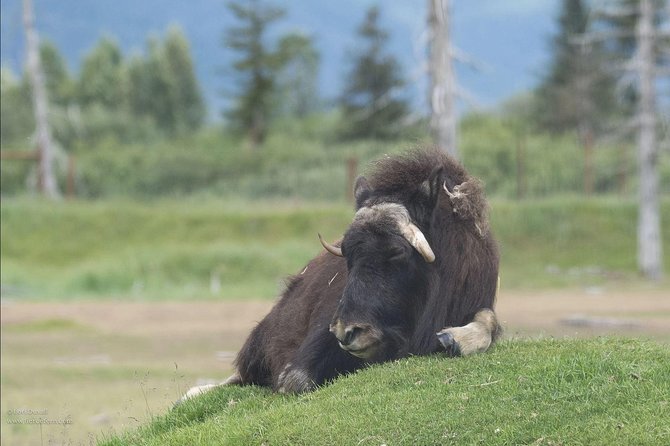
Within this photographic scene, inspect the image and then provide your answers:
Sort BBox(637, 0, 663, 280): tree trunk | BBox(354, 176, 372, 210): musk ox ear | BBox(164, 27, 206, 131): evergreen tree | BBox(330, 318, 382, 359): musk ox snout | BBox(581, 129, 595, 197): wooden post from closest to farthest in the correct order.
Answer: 1. BBox(330, 318, 382, 359): musk ox snout
2. BBox(354, 176, 372, 210): musk ox ear
3. BBox(637, 0, 663, 280): tree trunk
4. BBox(581, 129, 595, 197): wooden post
5. BBox(164, 27, 206, 131): evergreen tree

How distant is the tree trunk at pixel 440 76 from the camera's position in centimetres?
2677

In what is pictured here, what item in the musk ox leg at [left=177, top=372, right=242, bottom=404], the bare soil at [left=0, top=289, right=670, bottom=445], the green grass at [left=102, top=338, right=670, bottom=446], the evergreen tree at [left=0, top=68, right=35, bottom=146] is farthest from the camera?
the evergreen tree at [left=0, top=68, right=35, bottom=146]

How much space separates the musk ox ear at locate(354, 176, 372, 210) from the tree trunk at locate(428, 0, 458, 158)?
1821 centimetres

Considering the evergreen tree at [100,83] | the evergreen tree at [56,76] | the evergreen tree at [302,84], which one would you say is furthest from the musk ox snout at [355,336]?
the evergreen tree at [302,84]

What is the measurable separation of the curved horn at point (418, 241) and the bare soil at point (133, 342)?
5274mm

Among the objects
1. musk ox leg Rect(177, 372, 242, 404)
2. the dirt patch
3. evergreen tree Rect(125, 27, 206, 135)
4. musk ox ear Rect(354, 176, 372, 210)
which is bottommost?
the dirt patch

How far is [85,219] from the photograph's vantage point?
35906 mm

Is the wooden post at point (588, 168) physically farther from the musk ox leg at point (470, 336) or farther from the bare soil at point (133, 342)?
the musk ox leg at point (470, 336)

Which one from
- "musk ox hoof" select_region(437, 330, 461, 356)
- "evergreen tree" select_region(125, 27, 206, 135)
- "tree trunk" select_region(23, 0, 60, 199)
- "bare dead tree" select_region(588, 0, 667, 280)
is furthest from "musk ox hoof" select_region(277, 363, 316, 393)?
"evergreen tree" select_region(125, 27, 206, 135)

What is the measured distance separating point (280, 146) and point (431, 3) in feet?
82.6

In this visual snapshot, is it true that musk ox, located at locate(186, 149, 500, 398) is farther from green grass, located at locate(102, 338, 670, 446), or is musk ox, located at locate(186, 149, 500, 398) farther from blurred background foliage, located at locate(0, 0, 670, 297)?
blurred background foliage, located at locate(0, 0, 670, 297)

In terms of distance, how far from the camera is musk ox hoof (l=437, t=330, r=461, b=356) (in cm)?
791

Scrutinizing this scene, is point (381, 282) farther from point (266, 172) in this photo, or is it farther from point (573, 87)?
point (573, 87)

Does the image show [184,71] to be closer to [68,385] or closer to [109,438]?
[68,385]
